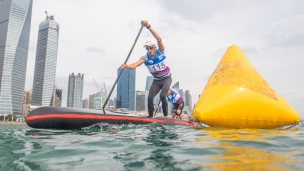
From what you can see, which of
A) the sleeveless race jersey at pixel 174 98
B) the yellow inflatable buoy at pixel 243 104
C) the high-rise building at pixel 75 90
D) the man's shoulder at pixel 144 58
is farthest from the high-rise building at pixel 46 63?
the yellow inflatable buoy at pixel 243 104

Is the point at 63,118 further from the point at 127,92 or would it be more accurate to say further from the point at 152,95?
the point at 127,92

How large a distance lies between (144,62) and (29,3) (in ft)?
524

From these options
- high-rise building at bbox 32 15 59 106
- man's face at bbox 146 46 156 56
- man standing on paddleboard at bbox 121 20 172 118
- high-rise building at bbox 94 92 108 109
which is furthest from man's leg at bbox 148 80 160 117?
high-rise building at bbox 32 15 59 106

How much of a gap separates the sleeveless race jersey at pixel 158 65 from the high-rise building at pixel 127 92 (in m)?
140

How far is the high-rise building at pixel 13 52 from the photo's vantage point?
12025 cm

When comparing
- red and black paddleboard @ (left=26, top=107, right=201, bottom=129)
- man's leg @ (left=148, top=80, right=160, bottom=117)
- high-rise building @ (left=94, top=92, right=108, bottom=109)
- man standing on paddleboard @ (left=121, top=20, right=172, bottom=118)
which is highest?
high-rise building @ (left=94, top=92, right=108, bottom=109)

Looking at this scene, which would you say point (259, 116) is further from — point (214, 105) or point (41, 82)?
point (41, 82)

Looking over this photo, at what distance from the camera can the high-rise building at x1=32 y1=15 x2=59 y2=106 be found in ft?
503

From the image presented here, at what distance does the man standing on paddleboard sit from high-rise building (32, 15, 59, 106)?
15960cm

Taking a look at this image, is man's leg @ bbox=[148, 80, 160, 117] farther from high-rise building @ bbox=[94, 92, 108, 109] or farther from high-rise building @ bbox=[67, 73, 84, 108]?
high-rise building @ bbox=[67, 73, 84, 108]

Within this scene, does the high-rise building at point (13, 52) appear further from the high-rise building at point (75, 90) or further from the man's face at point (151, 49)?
the man's face at point (151, 49)

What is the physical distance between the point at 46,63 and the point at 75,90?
1127 inches

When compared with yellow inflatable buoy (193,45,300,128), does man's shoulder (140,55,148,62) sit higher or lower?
higher

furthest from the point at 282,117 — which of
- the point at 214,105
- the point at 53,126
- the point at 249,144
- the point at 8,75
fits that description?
the point at 8,75
